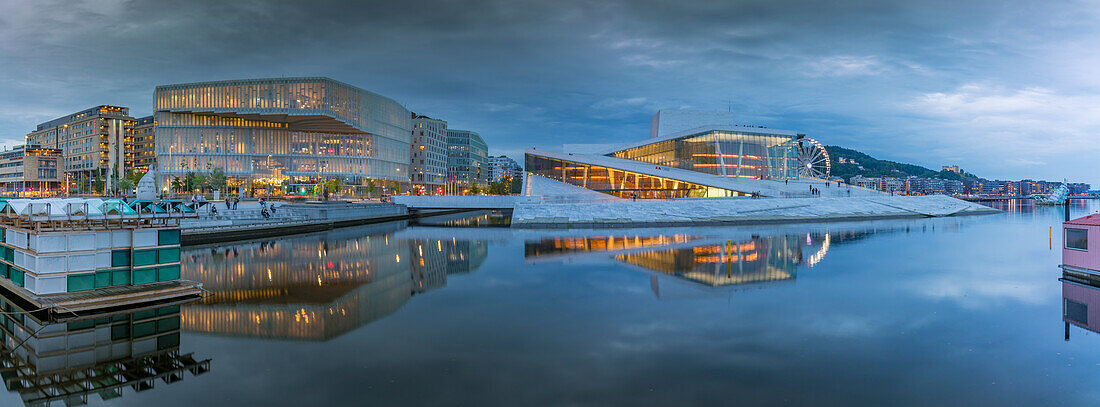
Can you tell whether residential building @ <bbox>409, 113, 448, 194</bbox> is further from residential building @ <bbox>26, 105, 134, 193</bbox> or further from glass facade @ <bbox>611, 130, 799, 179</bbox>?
glass facade @ <bbox>611, 130, 799, 179</bbox>

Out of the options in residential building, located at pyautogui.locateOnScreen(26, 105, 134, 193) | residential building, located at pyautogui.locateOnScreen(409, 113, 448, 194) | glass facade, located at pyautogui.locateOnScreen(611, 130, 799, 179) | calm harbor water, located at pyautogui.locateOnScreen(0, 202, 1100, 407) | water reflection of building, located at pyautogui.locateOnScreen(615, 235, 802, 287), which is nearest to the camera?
calm harbor water, located at pyautogui.locateOnScreen(0, 202, 1100, 407)

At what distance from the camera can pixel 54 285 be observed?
561 inches

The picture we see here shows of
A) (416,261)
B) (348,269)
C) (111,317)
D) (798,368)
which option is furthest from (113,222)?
(798,368)

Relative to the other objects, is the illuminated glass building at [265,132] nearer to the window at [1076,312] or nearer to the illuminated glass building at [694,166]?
the illuminated glass building at [694,166]

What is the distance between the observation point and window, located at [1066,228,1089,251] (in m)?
18.4

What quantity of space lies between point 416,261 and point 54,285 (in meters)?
12.7

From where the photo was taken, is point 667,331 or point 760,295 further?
point 760,295

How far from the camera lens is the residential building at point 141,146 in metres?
131

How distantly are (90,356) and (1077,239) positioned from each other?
27.8 meters

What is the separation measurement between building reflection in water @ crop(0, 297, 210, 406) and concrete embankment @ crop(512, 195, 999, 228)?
35.3 metres

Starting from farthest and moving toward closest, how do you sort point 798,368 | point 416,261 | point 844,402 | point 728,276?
point 416,261 → point 728,276 → point 798,368 → point 844,402

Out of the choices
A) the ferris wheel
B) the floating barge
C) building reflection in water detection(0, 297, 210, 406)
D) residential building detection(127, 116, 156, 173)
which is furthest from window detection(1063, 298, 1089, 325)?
residential building detection(127, 116, 156, 173)

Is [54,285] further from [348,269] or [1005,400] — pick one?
[1005,400]

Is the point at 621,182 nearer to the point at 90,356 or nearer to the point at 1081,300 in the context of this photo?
the point at 1081,300
